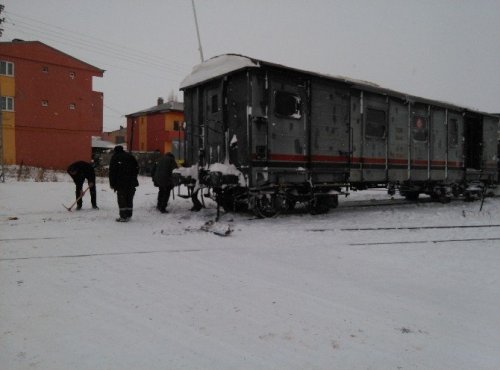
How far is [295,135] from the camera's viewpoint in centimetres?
948

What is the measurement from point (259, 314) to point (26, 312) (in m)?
2.10

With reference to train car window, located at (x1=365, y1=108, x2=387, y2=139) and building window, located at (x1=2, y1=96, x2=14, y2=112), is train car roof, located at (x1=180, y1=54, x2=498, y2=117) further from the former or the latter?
building window, located at (x1=2, y1=96, x2=14, y2=112)

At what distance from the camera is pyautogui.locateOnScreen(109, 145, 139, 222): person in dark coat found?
8.63 meters

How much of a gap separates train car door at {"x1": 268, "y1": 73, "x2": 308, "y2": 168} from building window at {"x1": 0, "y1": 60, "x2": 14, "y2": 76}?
27.7 metres

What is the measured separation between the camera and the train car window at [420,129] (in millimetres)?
12538

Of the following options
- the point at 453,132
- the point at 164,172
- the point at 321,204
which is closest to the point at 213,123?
the point at 164,172

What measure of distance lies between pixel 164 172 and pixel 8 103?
25.7m

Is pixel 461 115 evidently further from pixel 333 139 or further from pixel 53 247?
pixel 53 247

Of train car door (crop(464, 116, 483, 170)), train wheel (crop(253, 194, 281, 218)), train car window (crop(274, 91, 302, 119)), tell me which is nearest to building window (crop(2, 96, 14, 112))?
train car window (crop(274, 91, 302, 119))

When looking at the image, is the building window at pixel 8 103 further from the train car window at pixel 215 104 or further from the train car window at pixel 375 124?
the train car window at pixel 375 124

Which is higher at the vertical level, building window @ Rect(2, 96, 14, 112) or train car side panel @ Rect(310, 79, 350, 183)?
building window @ Rect(2, 96, 14, 112)

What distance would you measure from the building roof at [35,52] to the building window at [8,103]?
10.7 ft

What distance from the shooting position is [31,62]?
2922 centimetres

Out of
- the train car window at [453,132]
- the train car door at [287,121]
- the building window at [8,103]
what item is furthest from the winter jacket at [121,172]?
the building window at [8,103]
